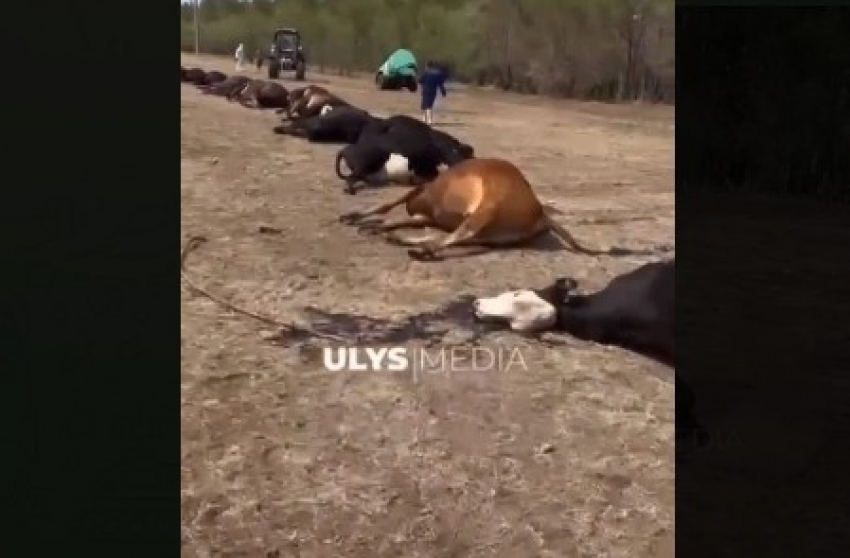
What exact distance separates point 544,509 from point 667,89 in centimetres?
182

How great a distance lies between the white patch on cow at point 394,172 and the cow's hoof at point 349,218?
0.17 m

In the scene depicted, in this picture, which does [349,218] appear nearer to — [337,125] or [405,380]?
[337,125]

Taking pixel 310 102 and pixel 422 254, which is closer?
pixel 422 254

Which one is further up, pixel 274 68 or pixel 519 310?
pixel 274 68

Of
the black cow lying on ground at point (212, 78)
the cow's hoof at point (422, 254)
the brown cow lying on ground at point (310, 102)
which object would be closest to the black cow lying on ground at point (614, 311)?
the cow's hoof at point (422, 254)

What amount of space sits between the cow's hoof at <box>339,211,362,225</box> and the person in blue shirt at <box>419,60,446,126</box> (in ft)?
1.69

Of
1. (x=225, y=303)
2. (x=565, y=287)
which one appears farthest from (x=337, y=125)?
(x=565, y=287)

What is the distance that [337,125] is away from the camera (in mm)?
4621

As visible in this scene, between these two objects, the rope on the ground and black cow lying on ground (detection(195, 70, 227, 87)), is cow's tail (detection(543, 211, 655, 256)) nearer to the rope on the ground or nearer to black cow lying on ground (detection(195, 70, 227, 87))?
the rope on the ground

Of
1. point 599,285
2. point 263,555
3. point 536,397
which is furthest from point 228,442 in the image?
point 599,285

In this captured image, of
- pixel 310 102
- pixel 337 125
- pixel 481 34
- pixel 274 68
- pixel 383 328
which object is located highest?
pixel 481 34

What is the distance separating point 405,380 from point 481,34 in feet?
4.93

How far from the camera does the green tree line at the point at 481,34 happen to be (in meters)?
4.27
